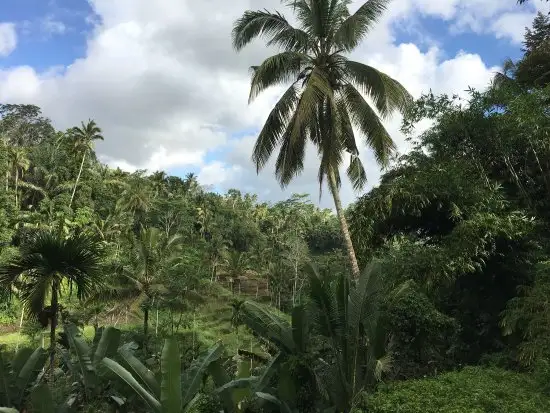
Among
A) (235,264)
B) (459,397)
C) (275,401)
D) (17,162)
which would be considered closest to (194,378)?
(275,401)

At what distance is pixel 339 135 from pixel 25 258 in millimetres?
8347

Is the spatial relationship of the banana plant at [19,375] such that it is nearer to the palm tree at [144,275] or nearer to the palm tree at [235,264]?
the palm tree at [144,275]

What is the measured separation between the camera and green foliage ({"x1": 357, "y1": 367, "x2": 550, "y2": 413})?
632 centimetres

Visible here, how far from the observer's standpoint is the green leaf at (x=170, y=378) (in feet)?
22.4

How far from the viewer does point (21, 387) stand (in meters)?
8.88

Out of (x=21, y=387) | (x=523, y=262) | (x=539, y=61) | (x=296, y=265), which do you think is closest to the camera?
(x=21, y=387)

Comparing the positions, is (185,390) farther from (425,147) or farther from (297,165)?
(425,147)

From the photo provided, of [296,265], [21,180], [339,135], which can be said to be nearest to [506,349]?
[339,135]

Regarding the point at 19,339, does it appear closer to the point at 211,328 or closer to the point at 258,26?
the point at 211,328

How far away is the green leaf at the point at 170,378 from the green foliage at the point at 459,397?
8.77ft

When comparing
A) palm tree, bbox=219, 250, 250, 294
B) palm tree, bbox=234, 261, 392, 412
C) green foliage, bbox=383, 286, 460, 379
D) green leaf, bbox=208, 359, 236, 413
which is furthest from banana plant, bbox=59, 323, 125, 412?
palm tree, bbox=219, 250, 250, 294

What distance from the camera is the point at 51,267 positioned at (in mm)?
7547

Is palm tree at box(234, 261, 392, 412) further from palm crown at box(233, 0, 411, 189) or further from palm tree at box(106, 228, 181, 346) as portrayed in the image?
palm tree at box(106, 228, 181, 346)

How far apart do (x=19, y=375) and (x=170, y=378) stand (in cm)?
388
